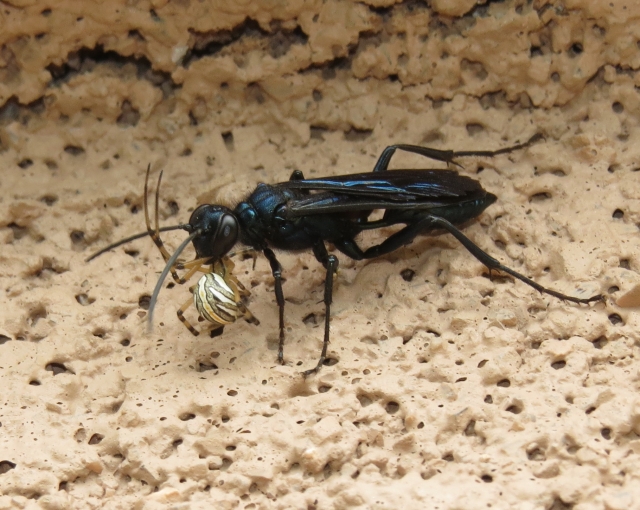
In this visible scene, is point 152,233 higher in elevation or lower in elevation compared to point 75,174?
lower

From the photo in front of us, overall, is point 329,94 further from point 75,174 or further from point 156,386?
point 156,386

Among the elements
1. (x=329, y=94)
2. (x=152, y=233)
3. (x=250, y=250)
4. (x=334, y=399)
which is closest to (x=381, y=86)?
(x=329, y=94)

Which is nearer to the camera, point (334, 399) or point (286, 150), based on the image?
point (334, 399)

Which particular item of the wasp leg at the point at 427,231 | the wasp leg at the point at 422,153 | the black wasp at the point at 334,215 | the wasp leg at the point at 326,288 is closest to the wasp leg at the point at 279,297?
the black wasp at the point at 334,215

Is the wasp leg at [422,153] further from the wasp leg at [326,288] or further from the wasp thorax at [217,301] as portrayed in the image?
the wasp thorax at [217,301]

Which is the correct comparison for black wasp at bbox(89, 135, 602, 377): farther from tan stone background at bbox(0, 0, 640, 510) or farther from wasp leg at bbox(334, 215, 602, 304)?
tan stone background at bbox(0, 0, 640, 510)

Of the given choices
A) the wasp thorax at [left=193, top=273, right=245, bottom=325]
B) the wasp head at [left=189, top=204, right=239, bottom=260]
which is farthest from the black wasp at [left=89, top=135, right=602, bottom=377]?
the wasp thorax at [left=193, top=273, right=245, bottom=325]

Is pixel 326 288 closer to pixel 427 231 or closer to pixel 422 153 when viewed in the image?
pixel 427 231

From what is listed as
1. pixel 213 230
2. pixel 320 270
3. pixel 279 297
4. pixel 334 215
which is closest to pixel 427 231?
pixel 334 215
